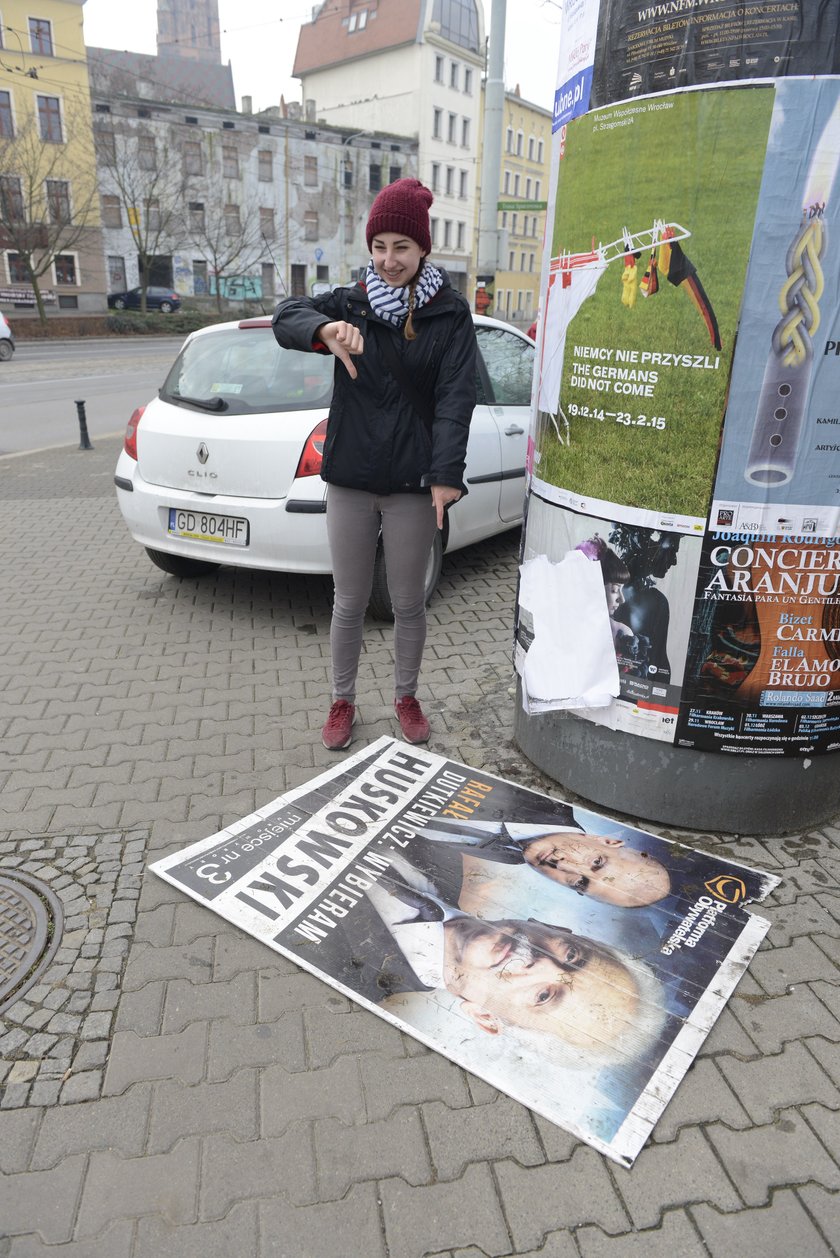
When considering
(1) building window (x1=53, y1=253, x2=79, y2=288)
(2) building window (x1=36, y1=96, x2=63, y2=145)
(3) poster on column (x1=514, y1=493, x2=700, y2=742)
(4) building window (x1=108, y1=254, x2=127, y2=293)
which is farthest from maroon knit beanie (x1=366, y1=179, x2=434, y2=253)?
(4) building window (x1=108, y1=254, x2=127, y2=293)

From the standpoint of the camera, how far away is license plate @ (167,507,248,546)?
4.78 metres

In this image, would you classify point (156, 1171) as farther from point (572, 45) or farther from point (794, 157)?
point (572, 45)

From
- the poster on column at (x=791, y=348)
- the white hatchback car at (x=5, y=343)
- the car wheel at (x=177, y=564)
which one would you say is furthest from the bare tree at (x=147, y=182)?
the poster on column at (x=791, y=348)

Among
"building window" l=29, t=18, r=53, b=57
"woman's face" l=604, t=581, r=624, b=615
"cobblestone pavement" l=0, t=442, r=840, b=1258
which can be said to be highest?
"building window" l=29, t=18, r=53, b=57

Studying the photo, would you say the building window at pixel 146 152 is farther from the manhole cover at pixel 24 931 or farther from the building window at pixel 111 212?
the manhole cover at pixel 24 931

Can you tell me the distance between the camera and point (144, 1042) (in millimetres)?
2279

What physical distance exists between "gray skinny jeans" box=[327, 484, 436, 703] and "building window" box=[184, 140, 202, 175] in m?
57.1

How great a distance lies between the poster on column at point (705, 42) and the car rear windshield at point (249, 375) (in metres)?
2.37

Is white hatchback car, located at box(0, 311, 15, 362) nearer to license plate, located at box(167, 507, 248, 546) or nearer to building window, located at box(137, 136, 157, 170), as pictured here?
license plate, located at box(167, 507, 248, 546)

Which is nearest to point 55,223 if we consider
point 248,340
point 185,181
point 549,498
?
point 185,181

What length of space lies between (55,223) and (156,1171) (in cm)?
4749

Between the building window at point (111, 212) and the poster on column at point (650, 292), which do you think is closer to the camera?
the poster on column at point (650, 292)

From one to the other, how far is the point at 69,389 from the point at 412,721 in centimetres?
1813

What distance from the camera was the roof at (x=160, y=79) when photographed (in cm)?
5459
